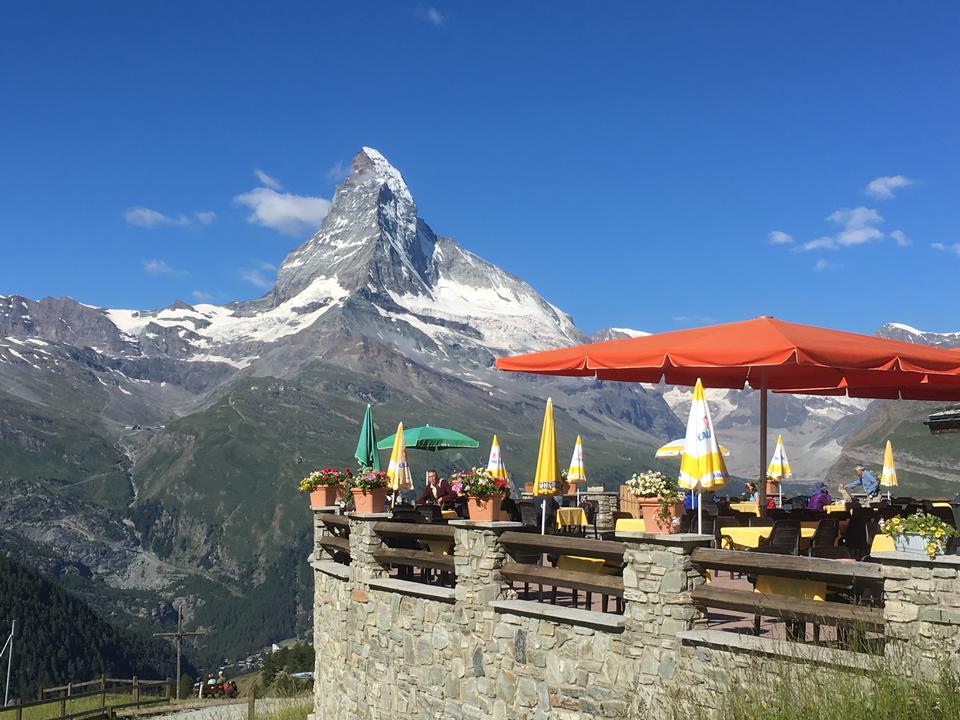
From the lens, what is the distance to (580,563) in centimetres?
1041

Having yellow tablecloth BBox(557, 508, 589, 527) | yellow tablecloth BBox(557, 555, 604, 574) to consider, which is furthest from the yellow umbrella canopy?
yellow tablecloth BBox(557, 555, 604, 574)

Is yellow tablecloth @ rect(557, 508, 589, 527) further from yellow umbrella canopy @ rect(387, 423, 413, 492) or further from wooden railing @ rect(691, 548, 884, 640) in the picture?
wooden railing @ rect(691, 548, 884, 640)

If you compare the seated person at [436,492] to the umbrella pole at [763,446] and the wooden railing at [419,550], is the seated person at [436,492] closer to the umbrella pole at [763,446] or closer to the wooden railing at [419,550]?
the wooden railing at [419,550]

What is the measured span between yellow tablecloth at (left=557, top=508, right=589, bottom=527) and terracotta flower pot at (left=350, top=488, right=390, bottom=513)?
4.71 meters

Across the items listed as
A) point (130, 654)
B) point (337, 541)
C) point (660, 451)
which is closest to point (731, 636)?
point (337, 541)

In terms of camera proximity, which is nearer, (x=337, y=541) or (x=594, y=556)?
(x=594, y=556)

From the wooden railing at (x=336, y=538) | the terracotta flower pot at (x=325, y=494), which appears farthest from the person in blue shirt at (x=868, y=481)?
the wooden railing at (x=336, y=538)

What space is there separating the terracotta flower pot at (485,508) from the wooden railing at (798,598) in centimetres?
328

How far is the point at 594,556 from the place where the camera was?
961 centimetres

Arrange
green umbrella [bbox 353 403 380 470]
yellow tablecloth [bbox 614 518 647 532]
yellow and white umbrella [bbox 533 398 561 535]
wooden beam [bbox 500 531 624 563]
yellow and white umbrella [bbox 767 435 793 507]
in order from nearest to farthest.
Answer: wooden beam [bbox 500 531 624 563] < yellow and white umbrella [bbox 533 398 561 535] < yellow tablecloth [bbox 614 518 647 532] < green umbrella [bbox 353 403 380 470] < yellow and white umbrella [bbox 767 435 793 507]

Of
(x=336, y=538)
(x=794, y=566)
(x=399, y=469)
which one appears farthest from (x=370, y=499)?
(x=794, y=566)

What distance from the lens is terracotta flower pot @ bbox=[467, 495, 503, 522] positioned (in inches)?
446

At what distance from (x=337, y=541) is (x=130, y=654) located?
201161mm

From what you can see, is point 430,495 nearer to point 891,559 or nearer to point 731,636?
point 731,636
